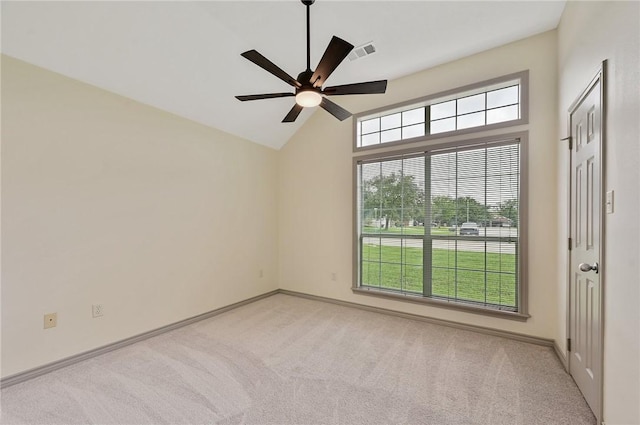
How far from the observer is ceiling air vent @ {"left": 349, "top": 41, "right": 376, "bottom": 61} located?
282 centimetres

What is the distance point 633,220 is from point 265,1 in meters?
2.85

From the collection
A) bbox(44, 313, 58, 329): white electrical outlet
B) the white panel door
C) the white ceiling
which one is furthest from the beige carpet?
the white ceiling

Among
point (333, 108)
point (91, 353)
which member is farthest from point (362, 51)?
point (91, 353)

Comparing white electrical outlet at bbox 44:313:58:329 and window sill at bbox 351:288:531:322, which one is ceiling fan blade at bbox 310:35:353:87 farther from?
white electrical outlet at bbox 44:313:58:329

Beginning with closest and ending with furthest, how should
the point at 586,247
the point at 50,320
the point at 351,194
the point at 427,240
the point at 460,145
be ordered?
the point at 586,247 → the point at 50,320 → the point at 460,145 → the point at 427,240 → the point at 351,194

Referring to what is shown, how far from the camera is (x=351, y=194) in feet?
12.8

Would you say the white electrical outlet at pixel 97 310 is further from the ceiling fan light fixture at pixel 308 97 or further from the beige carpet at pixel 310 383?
the ceiling fan light fixture at pixel 308 97

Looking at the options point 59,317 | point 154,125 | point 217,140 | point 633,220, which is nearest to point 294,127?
point 217,140

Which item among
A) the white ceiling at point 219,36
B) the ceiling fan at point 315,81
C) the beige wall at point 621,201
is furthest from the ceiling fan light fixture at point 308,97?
the beige wall at point 621,201

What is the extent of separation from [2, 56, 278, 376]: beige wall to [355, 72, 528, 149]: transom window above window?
6.87 ft

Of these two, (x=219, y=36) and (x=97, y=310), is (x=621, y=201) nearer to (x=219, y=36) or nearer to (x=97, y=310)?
(x=219, y=36)

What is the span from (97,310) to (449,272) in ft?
12.3

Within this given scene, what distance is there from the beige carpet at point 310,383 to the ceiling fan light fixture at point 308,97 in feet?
7.19

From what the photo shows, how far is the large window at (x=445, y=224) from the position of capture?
9.50ft
